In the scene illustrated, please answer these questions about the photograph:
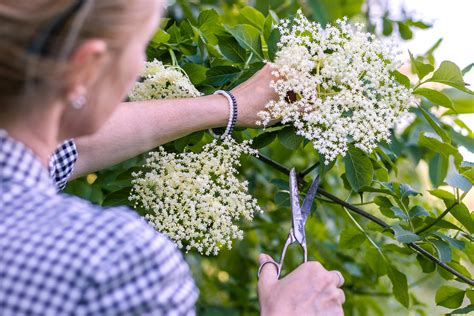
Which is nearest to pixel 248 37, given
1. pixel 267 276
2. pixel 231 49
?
pixel 231 49

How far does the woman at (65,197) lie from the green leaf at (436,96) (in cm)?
49

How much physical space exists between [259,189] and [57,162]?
3.21 feet

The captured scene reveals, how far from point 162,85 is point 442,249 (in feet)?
1.45

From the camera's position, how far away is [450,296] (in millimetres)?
1187

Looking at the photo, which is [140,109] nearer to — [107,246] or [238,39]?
[238,39]

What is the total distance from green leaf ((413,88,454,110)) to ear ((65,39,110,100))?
0.55 metres

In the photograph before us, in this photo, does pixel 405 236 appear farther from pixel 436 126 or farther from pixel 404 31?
pixel 404 31

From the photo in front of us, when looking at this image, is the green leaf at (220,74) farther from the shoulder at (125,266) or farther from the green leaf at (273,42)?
the shoulder at (125,266)

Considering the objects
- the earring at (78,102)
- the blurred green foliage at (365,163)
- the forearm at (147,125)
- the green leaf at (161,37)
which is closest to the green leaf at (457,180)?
the blurred green foliage at (365,163)

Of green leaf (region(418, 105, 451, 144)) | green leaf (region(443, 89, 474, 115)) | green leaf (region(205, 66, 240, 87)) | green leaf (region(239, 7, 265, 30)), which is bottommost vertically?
green leaf (region(443, 89, 474, 115))

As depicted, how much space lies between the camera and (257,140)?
1088 millimetres

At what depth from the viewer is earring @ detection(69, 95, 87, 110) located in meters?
0.64

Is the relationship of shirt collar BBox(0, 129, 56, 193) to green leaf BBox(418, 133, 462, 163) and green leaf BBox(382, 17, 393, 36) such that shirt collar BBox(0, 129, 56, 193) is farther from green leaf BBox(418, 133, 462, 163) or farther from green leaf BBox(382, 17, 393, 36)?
green leaf BBox(382, 17, 393, 36)

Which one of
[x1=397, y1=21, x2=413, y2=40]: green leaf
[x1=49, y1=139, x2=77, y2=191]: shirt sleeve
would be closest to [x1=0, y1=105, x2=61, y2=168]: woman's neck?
[x1=49, y1=139, x2=77, y2=191]: shirt sleeve
